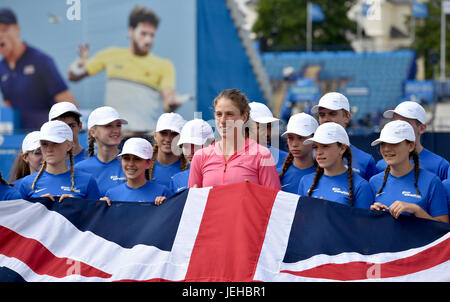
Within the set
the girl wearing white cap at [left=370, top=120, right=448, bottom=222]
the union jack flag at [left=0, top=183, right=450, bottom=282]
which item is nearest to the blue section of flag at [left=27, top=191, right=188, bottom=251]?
the union jack flag at [left=0, top=183, right=450, bottom=282]

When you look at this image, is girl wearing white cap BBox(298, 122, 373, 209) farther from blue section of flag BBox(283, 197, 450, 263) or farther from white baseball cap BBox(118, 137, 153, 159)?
white baseball cap BBox(118, 137, 153, 159)

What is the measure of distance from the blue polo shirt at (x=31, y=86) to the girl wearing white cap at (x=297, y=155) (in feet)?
31.6

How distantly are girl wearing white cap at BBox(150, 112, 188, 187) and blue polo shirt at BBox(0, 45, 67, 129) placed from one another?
344 inches

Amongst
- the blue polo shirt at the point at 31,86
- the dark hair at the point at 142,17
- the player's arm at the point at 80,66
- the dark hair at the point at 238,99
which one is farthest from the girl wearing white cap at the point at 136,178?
the blue polo shirt at the point at 31,86

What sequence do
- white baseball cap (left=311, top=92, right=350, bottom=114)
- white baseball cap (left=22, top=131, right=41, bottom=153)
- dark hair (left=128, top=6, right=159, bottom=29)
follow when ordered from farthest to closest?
dark hair (left=128, top=6, right=159, bottom=29) → white baseball cap (left=22, top=131, right=41, bottom=153) → white baseball cap (left=311, top=92, right=350, bottom=114)

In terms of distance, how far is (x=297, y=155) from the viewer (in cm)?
570

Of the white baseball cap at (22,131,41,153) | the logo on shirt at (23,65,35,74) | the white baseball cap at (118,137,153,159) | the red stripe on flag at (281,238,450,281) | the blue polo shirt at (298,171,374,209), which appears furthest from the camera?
the logo on shirt at (23,65,35,74)

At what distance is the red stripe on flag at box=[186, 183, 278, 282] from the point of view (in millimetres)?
4273

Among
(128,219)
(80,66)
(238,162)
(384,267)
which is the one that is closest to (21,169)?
(128,219)

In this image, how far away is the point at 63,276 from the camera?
453 cm

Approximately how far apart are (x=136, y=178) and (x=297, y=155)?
4.48ft

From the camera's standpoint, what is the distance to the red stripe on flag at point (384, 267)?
4.26m

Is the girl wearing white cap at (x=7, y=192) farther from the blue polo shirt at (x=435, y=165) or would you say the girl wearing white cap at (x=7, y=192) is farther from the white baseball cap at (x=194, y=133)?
the blue polo shirt at (x=435, y=165)
